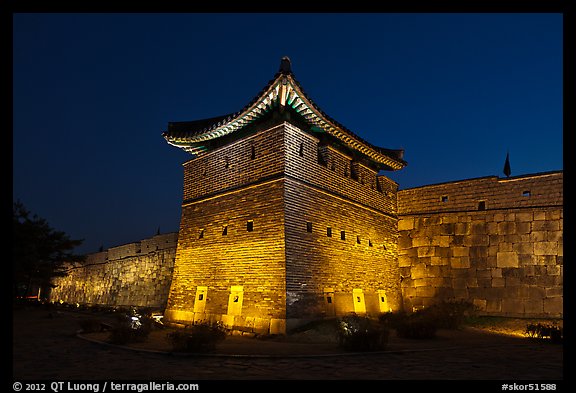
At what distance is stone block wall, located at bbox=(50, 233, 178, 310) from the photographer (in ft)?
76.7

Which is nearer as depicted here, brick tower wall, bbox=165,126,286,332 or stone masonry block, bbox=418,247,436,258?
brick tower wall, bbox=165,126,286,332

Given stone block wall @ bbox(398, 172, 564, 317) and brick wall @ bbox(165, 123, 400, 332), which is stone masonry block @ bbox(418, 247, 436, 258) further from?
brick wall @ bbox(165, 123, 400, 332)

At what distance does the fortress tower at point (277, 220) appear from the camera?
1346 cm

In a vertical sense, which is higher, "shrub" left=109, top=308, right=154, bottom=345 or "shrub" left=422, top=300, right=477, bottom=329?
"shrub" left=422, top=300, right=477, bottom=329

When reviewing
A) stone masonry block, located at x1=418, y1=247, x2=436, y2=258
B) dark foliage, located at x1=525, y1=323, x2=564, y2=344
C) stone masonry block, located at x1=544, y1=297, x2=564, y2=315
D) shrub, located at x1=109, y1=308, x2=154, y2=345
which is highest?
stone masonry block, located at x1=418, y1=247, x2=436, y2=258

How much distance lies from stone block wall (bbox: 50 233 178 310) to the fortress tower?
651 centimetres

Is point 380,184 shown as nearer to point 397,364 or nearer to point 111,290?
point 397,364

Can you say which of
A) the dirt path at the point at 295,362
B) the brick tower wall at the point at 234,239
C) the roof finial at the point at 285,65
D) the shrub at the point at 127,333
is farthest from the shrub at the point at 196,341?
the roof finial at the point at 285,65

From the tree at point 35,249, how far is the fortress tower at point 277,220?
8225mm

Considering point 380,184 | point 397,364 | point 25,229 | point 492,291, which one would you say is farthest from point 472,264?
point 25,229

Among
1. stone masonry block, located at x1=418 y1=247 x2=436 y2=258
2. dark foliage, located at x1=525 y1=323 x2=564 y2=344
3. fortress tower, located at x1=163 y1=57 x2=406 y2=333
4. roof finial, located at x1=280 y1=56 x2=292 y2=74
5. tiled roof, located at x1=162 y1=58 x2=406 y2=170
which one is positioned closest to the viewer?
dark foliage, located at x1=525 y1=323 x2=564 y2=344

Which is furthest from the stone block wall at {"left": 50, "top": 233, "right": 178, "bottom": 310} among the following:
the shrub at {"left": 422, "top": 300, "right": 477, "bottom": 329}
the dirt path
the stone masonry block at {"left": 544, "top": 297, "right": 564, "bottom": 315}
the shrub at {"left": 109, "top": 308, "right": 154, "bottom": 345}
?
the stone masonry block at {"left": 544, "top": 297, "right": 564, "bottom": 315}

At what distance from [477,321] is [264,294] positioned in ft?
31.4

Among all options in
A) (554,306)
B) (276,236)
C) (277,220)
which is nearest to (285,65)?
(277,220)
